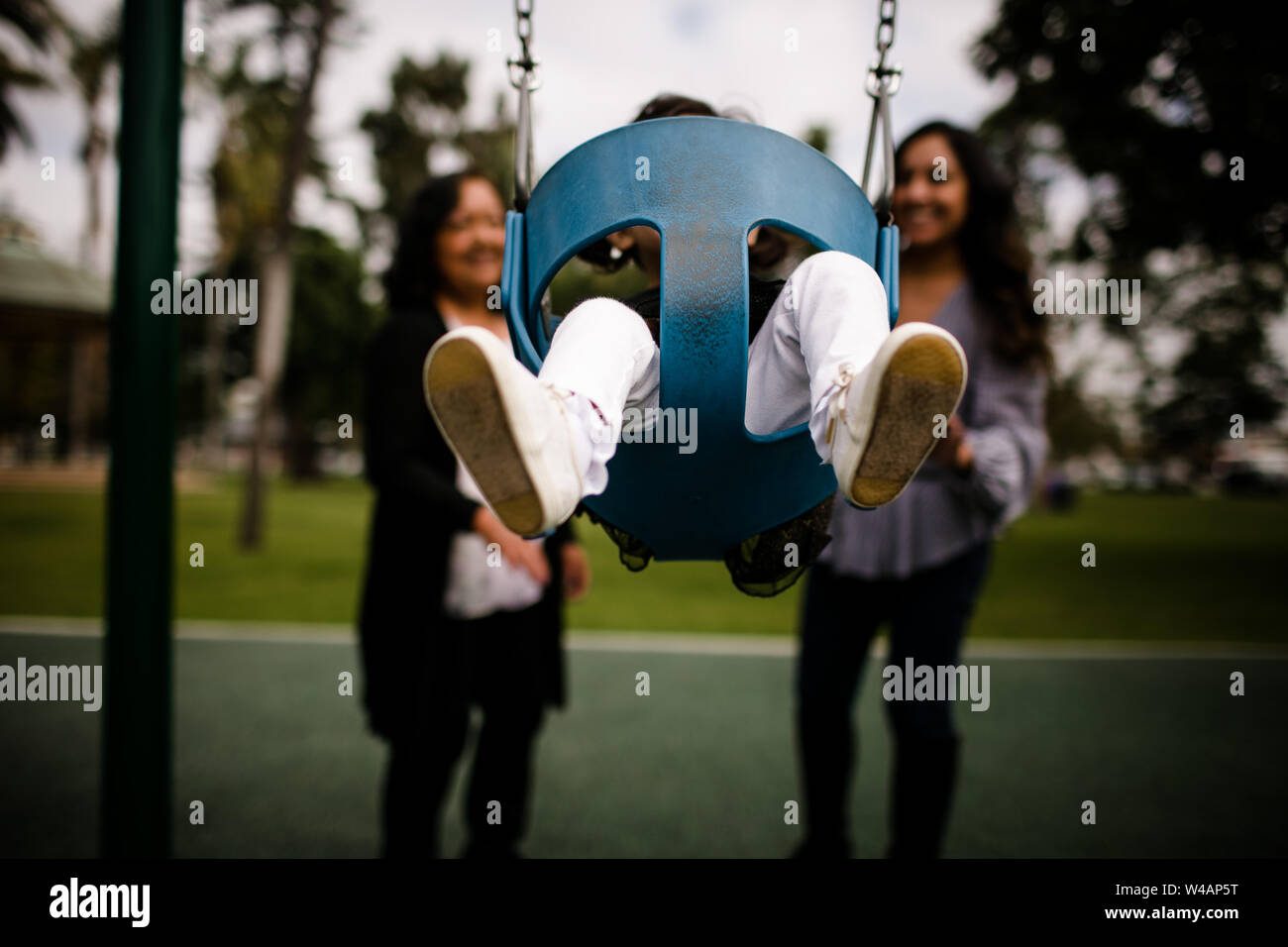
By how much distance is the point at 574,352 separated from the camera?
0.97 meters

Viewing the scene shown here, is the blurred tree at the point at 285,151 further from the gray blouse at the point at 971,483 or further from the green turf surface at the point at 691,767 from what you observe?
the gray blouse at the point at 971,483

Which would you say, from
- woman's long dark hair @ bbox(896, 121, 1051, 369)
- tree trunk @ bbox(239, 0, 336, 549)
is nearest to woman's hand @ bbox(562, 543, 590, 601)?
woman's long dark hair @ bbox(896, 121, 1051, 369)

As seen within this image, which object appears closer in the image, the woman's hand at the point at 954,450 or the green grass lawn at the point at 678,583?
the woman's hand at the point at 954,450

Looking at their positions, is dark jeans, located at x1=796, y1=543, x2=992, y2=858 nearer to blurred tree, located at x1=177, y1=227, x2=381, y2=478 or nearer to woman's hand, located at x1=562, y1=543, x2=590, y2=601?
woman's hand, located at x1=562, y1=543, x2=590, y2=601

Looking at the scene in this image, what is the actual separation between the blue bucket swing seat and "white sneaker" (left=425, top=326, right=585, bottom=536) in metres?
0.16

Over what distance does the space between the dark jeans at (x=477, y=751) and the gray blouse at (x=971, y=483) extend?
86 cm

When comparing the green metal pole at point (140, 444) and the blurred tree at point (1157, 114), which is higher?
the blurred tree at point (1157, 114)

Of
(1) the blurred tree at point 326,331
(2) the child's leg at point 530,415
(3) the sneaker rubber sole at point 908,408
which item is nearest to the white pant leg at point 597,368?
(2) the child's leg at point 530,415

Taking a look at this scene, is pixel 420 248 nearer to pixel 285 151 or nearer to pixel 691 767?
pixel 691 767

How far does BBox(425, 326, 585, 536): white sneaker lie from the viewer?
898 millimetres

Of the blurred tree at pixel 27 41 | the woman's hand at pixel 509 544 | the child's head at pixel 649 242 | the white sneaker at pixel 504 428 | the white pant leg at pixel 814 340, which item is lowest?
the woman's hand at pixel 509 544

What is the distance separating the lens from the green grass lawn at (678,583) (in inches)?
245
